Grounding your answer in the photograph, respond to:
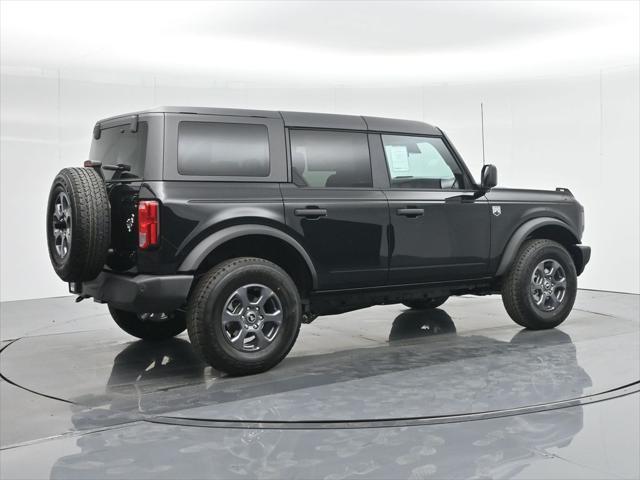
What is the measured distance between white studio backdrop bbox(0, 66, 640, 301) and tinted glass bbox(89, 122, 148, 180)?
15.5 ft

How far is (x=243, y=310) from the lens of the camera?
4914mm

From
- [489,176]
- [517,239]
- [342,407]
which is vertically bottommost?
[342,407]

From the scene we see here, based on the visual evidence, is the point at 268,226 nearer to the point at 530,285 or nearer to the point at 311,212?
the point at 311,212

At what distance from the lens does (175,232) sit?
4.73m

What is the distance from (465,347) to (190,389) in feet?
7.62

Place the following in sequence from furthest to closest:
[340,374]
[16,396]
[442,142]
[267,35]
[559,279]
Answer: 1. [267,35]
2. [559,279]
3. [442,142]
4. [340,374]
5. [16,396]

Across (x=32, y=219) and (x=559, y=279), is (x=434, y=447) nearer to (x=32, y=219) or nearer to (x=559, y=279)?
(x=559, y=279)

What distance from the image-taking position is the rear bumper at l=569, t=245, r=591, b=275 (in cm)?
682

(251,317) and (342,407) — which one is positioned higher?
(251,317)

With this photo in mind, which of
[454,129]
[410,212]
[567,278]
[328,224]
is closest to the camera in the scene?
[328,224]

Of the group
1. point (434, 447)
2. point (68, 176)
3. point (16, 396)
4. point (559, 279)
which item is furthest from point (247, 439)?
point (559, 279)

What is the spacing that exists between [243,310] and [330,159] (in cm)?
139

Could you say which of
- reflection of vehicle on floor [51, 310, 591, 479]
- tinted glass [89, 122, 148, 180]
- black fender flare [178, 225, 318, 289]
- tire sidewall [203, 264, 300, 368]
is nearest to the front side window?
black fender flare [178, 225, 318, 289]

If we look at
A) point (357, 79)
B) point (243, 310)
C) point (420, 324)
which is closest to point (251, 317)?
point (243, 310)
